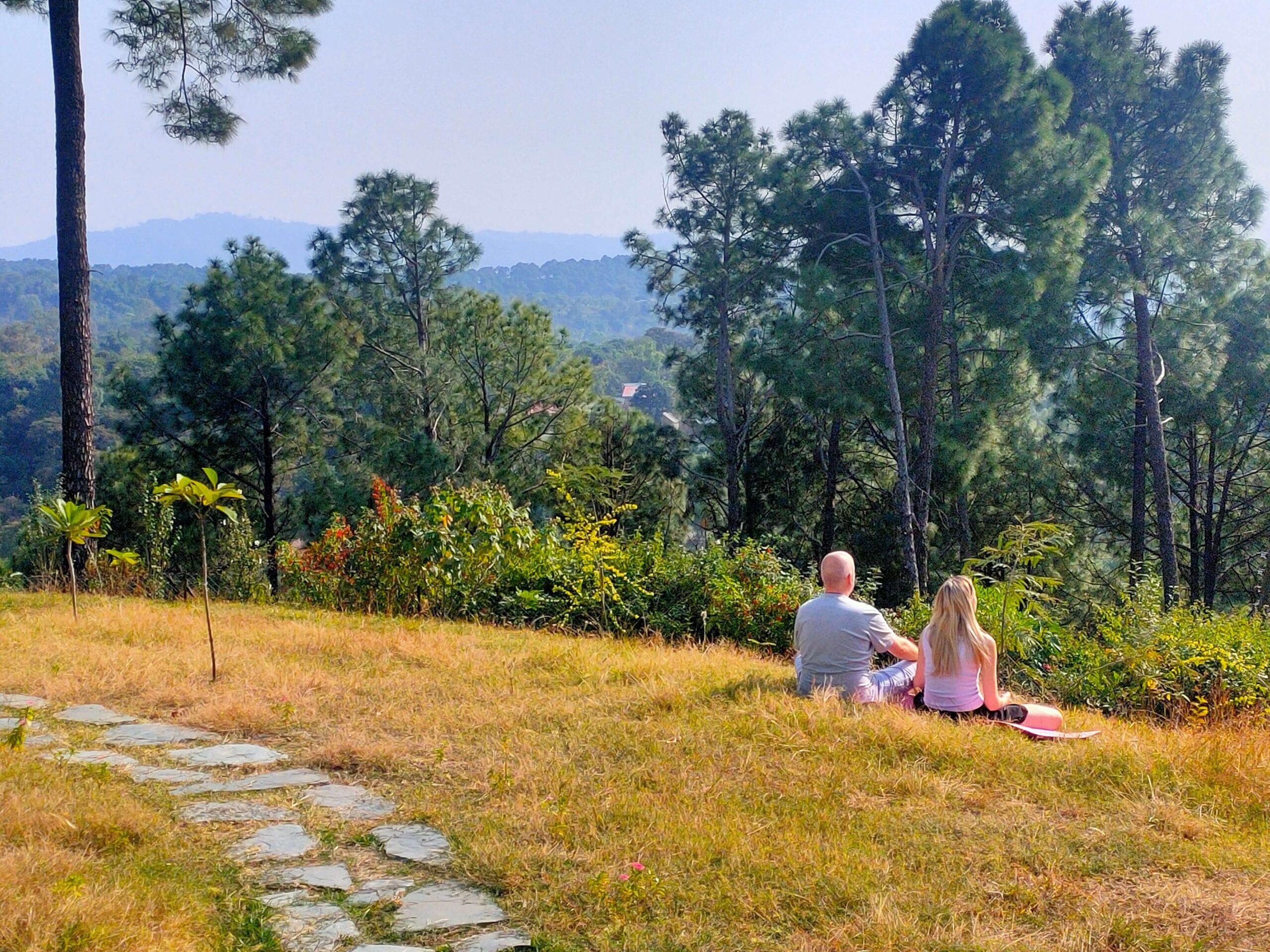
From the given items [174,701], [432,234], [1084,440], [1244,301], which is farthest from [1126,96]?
[174,701]

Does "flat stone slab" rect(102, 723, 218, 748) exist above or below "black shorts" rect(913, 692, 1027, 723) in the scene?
above

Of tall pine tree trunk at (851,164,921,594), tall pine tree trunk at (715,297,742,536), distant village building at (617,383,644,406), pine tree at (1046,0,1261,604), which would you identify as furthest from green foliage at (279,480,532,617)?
distant village building at (617,383,644,406)

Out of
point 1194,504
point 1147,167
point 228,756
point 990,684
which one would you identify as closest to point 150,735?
point 228,756

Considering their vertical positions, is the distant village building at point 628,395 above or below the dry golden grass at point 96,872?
above

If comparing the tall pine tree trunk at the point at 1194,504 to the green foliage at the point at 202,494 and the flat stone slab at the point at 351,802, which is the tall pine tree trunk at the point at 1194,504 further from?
the flat stone slab at the point at 351,802

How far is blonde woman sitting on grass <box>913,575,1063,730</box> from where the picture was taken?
15.5 feet

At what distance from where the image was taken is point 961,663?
4.78 meters

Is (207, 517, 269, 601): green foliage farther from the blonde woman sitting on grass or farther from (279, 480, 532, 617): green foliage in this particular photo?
the blonde woman sitting on grass

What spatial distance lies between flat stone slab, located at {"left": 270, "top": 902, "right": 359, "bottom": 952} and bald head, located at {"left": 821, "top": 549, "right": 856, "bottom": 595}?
310cm

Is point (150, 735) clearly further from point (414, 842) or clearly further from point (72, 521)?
point (72, 521)

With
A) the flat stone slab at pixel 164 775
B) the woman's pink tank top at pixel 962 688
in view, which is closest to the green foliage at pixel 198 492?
the flat stone slab at pixel 164 775

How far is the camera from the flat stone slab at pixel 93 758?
150 inches

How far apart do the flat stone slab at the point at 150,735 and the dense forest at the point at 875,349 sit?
29.0 feet

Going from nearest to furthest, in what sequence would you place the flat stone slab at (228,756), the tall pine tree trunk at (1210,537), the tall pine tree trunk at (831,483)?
the flat stone slab at (228,756)
the tall pine tree trunk at (1210,537)
the tall pine tree trunk at (831,483)
